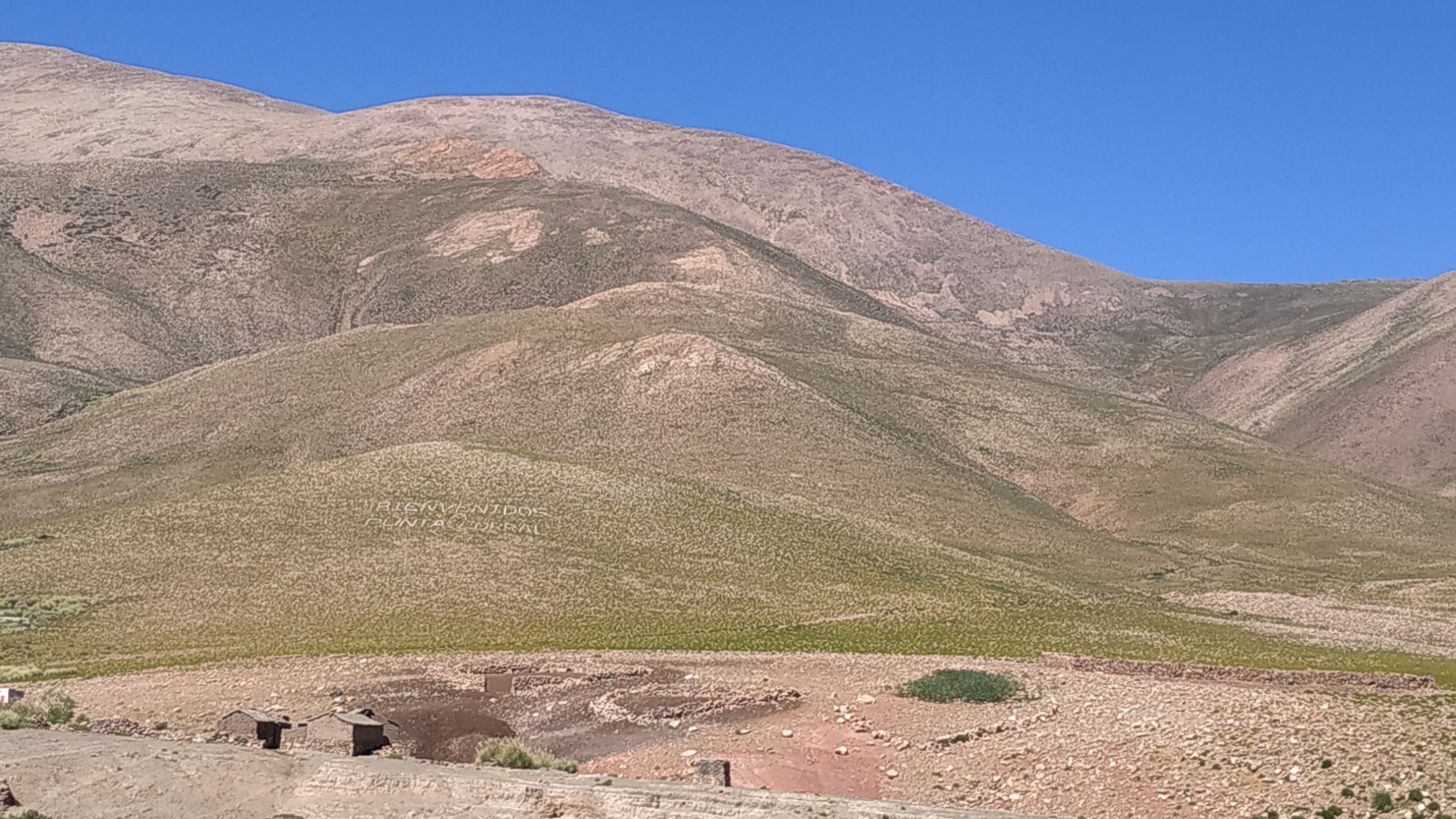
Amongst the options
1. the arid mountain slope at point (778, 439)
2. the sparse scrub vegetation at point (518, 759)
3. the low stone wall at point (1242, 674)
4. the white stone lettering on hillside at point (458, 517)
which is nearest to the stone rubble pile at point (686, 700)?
the sparse scrub vegetation at point (518, 759)

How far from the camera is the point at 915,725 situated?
2697 cm

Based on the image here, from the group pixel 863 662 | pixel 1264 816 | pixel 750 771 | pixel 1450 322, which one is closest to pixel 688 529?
pixel 863 662

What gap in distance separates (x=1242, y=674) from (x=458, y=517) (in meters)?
37.4

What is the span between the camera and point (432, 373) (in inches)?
4077

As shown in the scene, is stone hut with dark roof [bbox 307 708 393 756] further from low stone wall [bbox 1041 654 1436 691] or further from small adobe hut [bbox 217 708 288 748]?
low stone wall [bbox 1041 654 1436 691]

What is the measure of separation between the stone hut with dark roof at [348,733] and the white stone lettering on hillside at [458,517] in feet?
107

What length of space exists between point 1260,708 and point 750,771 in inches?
389

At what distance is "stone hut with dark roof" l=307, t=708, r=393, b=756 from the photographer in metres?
24.1

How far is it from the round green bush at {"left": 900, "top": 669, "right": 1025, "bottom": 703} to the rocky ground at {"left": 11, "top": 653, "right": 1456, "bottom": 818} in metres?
0.38

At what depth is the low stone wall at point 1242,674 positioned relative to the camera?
29.1 m

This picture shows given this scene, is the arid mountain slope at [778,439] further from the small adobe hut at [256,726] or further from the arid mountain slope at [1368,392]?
the small adobe hut at [256,726]

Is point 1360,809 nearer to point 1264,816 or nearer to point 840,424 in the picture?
point 1264,816

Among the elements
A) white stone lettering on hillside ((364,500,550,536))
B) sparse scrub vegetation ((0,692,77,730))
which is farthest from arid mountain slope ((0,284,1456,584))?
sparse scrub vegetation ((0,692,77,730))

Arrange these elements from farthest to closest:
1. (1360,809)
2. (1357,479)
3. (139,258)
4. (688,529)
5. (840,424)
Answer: (139,258)
(1357,479)
(840,424)
(688,529)
(1360,809)
